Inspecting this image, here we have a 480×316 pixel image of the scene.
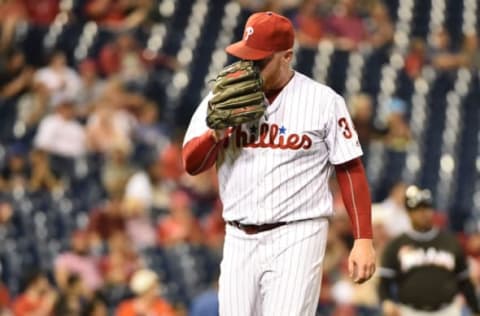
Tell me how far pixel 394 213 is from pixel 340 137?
6.33 metres

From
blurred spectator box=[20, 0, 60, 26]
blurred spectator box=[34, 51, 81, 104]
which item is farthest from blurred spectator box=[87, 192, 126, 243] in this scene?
blurred spectator box=[20, 0, 60, 26]

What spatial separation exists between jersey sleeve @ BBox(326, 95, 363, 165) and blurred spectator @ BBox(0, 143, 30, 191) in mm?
6038

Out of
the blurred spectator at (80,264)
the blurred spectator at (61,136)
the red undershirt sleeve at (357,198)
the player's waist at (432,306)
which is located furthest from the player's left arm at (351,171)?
the blurred spectator at (61,136)

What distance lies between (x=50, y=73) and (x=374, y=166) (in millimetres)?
3221

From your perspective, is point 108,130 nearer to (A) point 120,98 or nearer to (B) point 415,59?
(A) point 120,98

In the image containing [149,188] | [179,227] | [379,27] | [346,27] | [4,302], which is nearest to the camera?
[4,302]

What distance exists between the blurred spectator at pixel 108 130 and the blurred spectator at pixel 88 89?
0.21 metres

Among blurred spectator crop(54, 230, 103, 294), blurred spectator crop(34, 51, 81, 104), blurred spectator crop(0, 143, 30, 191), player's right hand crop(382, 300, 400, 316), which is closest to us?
player's right hand crop(382, 300, 400, 316)

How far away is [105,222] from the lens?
10242 millimetres

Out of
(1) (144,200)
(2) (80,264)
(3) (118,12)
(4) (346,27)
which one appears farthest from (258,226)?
(4) (346,27)

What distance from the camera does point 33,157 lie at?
10.7 m

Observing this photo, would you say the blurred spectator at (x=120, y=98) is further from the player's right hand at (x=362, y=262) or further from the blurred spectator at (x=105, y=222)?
the player's right hand at (x=362, y=262)

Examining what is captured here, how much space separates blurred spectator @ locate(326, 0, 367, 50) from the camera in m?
14.4

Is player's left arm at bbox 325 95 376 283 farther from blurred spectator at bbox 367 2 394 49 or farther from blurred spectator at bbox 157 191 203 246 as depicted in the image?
blurred spectator at bbox 367 2 394 49
